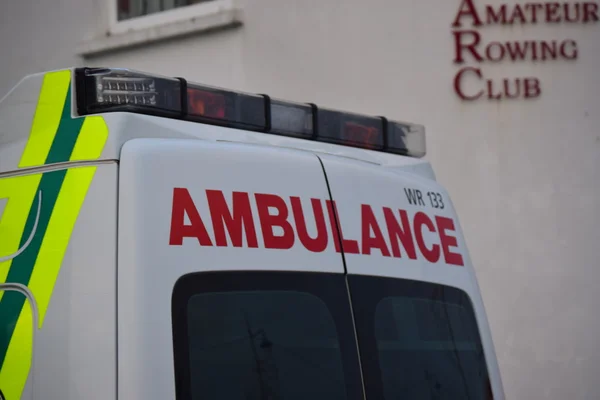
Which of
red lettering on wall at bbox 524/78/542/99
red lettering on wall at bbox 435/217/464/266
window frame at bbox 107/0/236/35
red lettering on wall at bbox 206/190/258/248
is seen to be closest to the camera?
red lettering on wall at bbox 206/190/258/248

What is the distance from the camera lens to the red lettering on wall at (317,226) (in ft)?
8.77

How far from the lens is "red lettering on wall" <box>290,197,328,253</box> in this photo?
8.77ft

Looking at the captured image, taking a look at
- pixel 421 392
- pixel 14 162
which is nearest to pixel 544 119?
pixel 421 392

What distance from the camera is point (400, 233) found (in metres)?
3.02

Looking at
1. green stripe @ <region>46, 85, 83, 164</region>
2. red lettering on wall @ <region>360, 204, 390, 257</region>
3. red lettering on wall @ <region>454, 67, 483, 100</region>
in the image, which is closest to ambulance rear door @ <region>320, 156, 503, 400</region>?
red lettering on wall @ <region>360, 204, 390, 257</region>

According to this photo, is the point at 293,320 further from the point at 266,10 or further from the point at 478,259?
the point at 266,10

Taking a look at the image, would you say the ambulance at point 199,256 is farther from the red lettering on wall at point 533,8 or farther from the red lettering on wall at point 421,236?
the red lettering on wall at point 533,8

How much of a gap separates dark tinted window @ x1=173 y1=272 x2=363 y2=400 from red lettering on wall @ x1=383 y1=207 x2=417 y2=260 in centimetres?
29

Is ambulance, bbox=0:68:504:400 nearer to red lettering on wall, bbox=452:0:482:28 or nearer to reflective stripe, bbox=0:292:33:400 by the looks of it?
reflective stripe, bbox=0:292:33:400

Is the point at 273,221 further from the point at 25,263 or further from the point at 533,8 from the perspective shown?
the point at 533,8

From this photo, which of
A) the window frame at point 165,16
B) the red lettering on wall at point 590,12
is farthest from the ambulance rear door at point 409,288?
the window frame at point 165,16

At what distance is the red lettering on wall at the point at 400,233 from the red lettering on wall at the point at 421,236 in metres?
0.04

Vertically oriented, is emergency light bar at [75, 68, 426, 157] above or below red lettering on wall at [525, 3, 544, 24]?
below

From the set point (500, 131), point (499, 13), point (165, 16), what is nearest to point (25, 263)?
point (500, 131)
